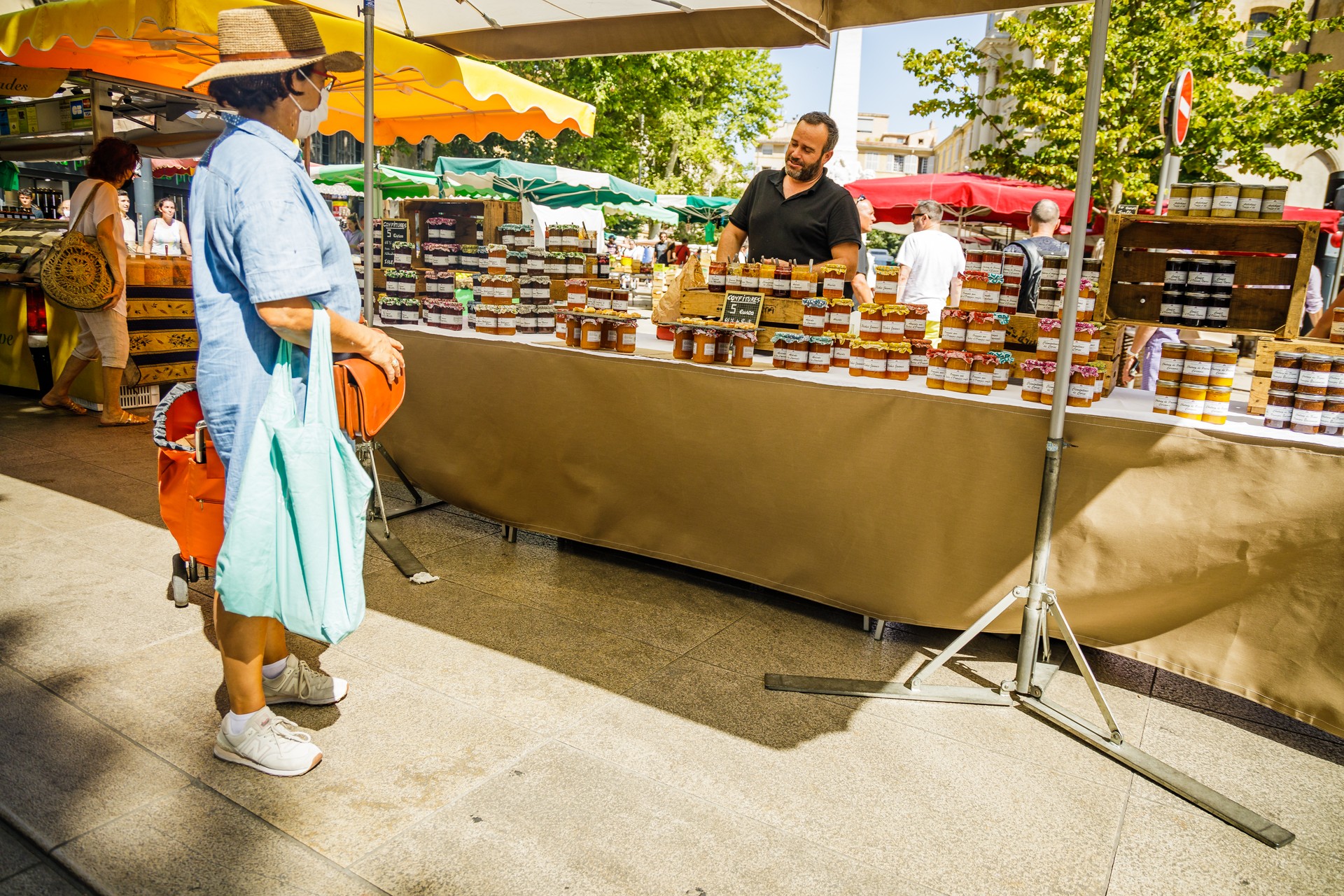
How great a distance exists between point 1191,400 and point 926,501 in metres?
0.99

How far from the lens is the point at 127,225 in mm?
15000

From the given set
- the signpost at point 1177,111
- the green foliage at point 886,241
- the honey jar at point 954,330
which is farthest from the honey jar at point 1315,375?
the green foliage at point 886,241

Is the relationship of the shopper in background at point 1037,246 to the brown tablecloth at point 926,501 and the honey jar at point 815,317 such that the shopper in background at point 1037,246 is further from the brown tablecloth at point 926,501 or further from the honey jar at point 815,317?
the brown tablecloth at point 926,501

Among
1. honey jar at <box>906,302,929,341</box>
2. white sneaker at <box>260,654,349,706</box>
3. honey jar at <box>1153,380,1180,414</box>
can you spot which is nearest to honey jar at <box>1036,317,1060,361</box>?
honey jar at <box>1153,380,1180,414</box>

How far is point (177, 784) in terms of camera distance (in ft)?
8.23

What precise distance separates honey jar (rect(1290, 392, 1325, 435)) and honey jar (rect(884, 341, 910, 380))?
135 cm

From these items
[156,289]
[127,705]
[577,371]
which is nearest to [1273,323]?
[577,371]

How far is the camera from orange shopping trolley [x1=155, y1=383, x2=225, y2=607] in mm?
2568

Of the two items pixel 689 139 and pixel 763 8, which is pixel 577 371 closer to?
pixel 763 8

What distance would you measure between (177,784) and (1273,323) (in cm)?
409

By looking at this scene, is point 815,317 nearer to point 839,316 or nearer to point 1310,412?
point 839,316

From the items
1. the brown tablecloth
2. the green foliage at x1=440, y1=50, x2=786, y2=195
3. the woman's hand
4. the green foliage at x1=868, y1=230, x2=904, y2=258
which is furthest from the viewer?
the green foliage at x1=868, y1=230, x2=904, y2=258

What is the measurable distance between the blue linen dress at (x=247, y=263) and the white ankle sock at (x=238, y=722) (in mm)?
593

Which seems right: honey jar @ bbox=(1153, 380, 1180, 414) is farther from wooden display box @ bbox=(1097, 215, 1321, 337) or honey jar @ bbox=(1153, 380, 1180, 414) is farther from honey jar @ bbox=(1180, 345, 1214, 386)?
wooden display box @ bbox=(1097, 215, 1321, 337)
